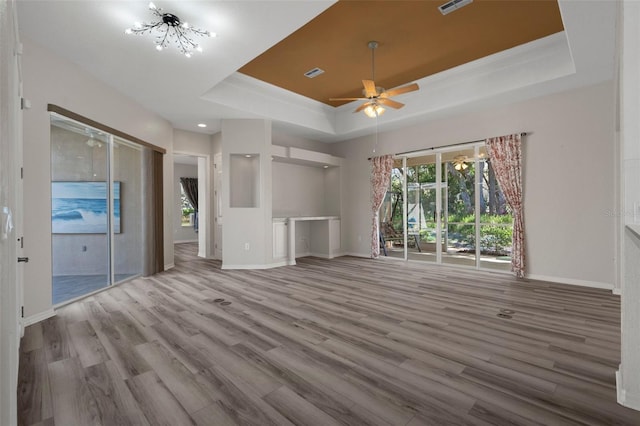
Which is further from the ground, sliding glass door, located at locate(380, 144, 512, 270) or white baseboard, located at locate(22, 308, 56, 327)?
sliding glass door, located at locate(380, 144, 512, 270)

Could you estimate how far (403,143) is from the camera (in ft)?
22.0

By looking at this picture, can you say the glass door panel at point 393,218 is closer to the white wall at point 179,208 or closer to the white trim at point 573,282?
the white trim at point 573,282

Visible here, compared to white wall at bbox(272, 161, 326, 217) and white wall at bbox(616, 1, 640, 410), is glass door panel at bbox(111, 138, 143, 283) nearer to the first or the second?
white wall at bbox(272, 161, 326, 217)

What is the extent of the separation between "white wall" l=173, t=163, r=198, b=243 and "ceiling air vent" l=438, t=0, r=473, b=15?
32.8ft

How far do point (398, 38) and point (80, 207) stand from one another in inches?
192

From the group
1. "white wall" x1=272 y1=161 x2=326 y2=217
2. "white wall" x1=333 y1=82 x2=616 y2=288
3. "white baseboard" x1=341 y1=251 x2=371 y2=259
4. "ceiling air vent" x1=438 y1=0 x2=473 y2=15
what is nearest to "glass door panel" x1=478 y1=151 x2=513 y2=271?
"white wall" x1=333 y1=82 x2=616 y2=288

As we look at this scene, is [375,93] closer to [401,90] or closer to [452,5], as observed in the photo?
[401,90]

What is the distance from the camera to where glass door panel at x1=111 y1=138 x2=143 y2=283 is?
188 inches

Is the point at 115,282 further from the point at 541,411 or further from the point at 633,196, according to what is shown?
the point at 633,196

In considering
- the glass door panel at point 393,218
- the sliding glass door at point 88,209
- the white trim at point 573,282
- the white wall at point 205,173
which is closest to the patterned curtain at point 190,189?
the white wall at point 205,173

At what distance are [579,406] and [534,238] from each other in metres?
3.91

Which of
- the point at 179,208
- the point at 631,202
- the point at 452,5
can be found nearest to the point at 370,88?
the point at 452,5

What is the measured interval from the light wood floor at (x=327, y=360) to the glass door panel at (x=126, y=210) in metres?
0.93

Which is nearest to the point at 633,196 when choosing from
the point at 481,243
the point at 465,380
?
the point at 465,380
